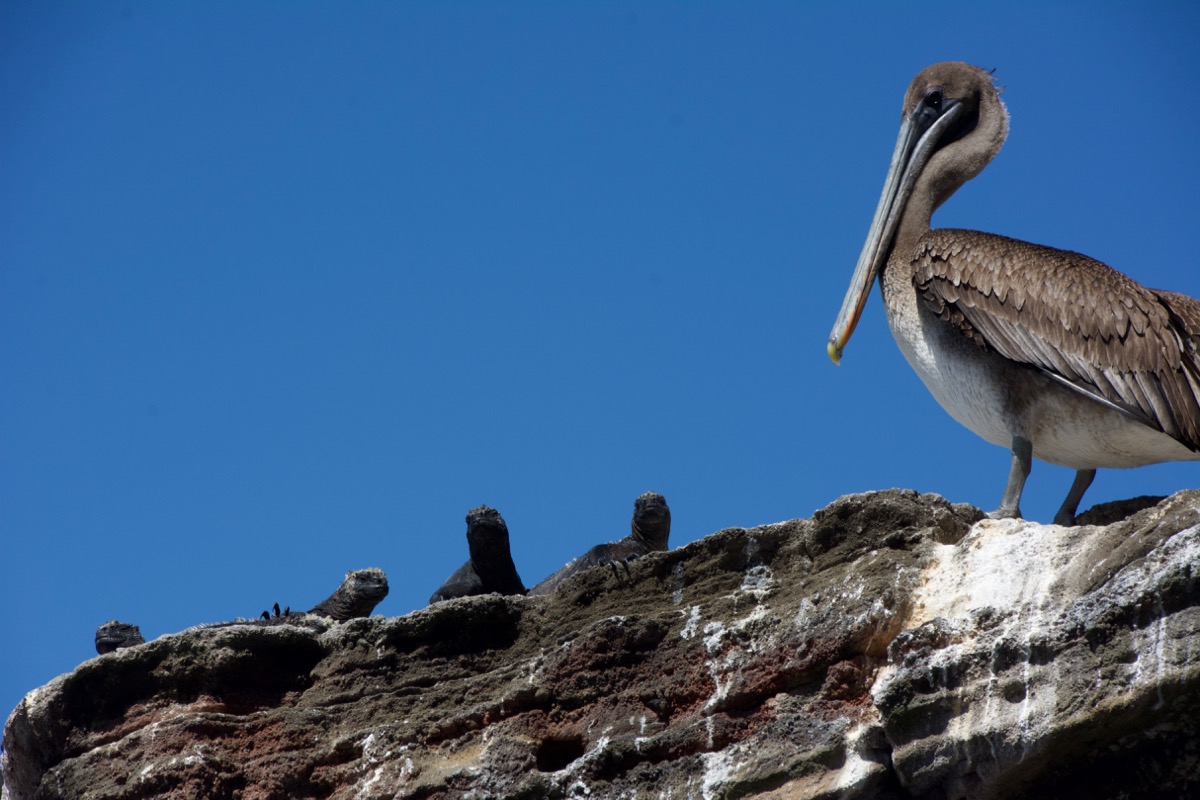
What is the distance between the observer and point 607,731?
29.1ft

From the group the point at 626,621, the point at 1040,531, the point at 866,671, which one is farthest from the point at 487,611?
the point at 1040,531

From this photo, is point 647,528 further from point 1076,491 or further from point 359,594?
point 1076,491

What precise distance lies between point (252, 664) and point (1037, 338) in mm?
5634

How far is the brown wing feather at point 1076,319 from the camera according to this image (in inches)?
Result: 361

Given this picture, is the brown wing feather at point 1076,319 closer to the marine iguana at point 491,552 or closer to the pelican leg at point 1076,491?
the pelican leg at point 1076,491

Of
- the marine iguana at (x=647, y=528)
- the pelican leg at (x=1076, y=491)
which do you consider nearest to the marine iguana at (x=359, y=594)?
the marine iguana at (x=647, y=528)

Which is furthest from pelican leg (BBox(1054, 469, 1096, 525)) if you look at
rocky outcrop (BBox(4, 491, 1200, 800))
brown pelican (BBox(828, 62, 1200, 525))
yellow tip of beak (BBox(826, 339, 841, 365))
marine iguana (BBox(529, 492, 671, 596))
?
marine iguana (BBox(529, 492, 671, 596))

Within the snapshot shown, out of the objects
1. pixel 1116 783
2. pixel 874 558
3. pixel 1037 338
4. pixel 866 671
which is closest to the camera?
pixel 1116 783

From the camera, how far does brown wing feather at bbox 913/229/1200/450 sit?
9.17 meters

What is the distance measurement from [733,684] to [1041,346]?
3048 mm

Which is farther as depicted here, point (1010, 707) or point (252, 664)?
point (252, 664)

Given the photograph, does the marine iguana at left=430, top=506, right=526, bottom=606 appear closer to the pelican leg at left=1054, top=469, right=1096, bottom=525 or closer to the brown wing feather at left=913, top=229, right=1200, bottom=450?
the brown wing feather at left=913, top=229, right=1200, bottom=450

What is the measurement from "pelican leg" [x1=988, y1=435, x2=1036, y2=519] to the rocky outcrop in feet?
0.66

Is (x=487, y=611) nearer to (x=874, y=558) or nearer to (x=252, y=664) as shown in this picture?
(x=252, y=664)
